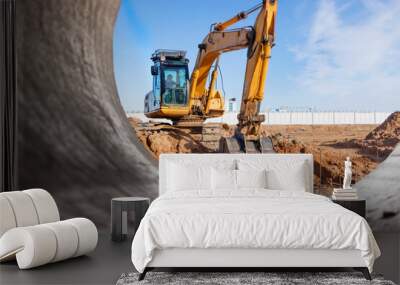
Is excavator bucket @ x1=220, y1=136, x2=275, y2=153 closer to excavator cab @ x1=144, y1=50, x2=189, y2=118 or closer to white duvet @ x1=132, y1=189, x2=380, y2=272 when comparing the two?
excavator cab @ x1=144, y1=50, x2=189, y2=118

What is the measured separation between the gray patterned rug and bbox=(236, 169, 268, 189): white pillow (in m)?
1.40

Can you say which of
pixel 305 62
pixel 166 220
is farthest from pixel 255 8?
pixel 166 220

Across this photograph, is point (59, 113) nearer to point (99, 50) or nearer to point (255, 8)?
point (99, 50)

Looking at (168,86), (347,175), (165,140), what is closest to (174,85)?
(168,86)

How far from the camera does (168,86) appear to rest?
7035mm

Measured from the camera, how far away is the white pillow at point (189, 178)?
6213 mm

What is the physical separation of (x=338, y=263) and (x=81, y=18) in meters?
4.39

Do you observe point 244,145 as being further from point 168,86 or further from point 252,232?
point 252,232

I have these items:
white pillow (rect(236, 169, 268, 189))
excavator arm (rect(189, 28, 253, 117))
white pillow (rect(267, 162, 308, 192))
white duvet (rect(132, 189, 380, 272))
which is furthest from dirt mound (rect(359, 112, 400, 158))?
white duvet (rect(132, 189, 380, 272))

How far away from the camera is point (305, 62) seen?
23.1 feet

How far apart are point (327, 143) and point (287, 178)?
44.9 inches

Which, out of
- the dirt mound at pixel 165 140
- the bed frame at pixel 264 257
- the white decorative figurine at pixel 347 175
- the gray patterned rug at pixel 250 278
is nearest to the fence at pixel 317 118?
the dirt mound at pixel 165 140

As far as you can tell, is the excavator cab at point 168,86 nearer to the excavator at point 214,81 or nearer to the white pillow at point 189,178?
the excavator at point 214,81

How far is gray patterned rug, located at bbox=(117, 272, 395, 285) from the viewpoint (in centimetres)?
452
